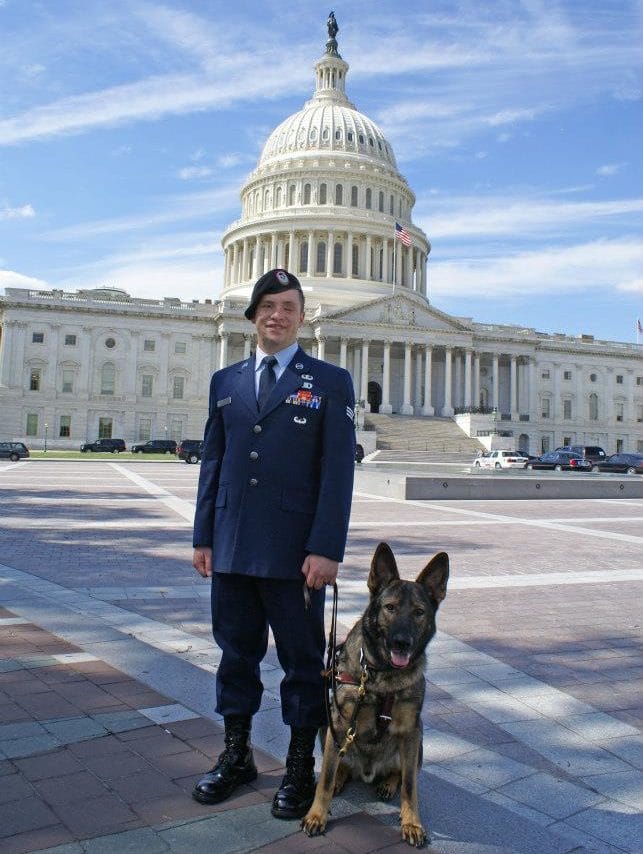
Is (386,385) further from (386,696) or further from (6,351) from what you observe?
(386,696)

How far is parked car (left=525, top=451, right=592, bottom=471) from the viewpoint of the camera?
45.0 metres

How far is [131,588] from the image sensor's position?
813 centimetres

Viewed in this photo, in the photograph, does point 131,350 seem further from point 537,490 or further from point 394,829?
point 394,829

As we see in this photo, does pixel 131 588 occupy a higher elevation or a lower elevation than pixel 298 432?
lower

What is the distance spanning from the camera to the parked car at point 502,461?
45.1 metres

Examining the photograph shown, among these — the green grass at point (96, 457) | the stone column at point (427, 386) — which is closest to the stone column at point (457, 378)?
the stone column at point (427, 386)

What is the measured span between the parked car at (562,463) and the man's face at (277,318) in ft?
142

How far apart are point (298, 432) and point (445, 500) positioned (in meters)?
19.9

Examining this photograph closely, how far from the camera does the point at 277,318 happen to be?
12.5ft

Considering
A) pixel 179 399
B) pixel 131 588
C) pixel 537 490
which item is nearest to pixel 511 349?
pixel 179 399

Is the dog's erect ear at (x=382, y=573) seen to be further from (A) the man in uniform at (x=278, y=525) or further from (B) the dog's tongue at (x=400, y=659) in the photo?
(B) the dog's tongue at (x=400, y=659)

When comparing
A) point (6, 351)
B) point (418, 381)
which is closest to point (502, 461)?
point (418, 381)

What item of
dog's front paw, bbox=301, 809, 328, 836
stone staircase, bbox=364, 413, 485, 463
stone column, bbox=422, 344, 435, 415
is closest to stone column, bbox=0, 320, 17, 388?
stone staircase, bbox=364, 413, 485, 463

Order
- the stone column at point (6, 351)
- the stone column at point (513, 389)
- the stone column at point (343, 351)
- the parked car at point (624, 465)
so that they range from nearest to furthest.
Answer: the parked car at point (624, 465) < the stone column at point (6, 351) < the stone column at point (343, 351) < the stone column at point (513, 389)
